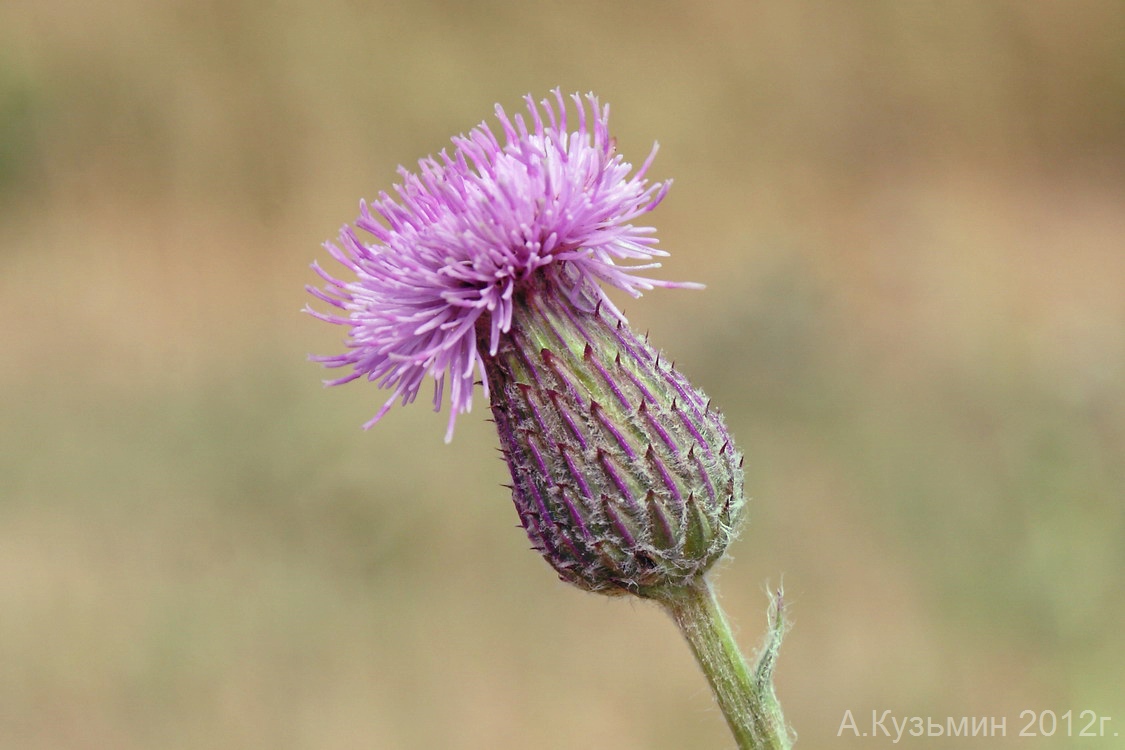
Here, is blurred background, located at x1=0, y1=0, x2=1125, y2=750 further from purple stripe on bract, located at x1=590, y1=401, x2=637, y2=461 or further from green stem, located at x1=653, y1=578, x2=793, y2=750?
purple stripe on bract, located at x1=590, y1=401, x2=637, y2=461

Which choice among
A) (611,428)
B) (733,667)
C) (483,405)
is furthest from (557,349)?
(483,405)

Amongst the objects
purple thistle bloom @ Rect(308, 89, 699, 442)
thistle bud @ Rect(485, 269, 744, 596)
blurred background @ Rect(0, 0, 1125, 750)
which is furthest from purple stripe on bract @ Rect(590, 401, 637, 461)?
blurred background @ Rect(0, 0, 1125, 750)

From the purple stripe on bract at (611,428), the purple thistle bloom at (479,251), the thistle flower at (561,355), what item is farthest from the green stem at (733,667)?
the purple thistle bloom at (479,251)

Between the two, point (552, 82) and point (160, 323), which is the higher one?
point (552, 82)

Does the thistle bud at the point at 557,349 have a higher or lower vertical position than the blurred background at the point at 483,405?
lower

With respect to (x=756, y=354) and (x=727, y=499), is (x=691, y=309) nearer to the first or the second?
(x=756, y=354)

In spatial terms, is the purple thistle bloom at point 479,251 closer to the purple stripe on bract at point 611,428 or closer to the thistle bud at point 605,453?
the thistle bud at point 605,453

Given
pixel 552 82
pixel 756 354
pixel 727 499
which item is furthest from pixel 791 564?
pixel 552 82
